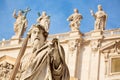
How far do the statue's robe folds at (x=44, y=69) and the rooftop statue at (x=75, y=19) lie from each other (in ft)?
49.5

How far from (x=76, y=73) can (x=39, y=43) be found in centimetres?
1351

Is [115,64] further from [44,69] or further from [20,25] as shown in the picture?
[44,69]

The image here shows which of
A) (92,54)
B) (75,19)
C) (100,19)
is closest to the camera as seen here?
A: (92,54)

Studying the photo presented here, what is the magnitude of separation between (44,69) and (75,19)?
16.0m

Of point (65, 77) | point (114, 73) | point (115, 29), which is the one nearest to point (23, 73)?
point (65, 77)

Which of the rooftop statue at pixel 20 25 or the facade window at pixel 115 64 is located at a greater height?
the rooftop statue at pixel 20 25

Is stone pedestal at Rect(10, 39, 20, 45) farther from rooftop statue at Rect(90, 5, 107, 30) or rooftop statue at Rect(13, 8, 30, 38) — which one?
rooftop statue at Rect(90, 5, 107, 30)

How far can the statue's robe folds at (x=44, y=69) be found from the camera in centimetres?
461

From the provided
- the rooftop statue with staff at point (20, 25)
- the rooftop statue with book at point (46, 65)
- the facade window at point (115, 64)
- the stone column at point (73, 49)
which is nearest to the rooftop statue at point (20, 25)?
the rooftop statue with staff at point (20, 25)

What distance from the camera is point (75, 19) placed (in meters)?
20.5

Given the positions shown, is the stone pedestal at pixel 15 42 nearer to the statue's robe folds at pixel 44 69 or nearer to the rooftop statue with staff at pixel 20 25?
the rooftop statue with staff at pixel 20 25

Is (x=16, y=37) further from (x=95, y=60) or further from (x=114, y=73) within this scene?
(x=114, y=73)

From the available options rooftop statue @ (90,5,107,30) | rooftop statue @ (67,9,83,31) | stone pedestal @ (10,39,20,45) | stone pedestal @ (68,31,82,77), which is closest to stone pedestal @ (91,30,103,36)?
rooftop statue @ (90,5,107,30)

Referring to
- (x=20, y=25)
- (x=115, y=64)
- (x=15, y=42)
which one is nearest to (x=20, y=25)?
(x=20, y=25)
